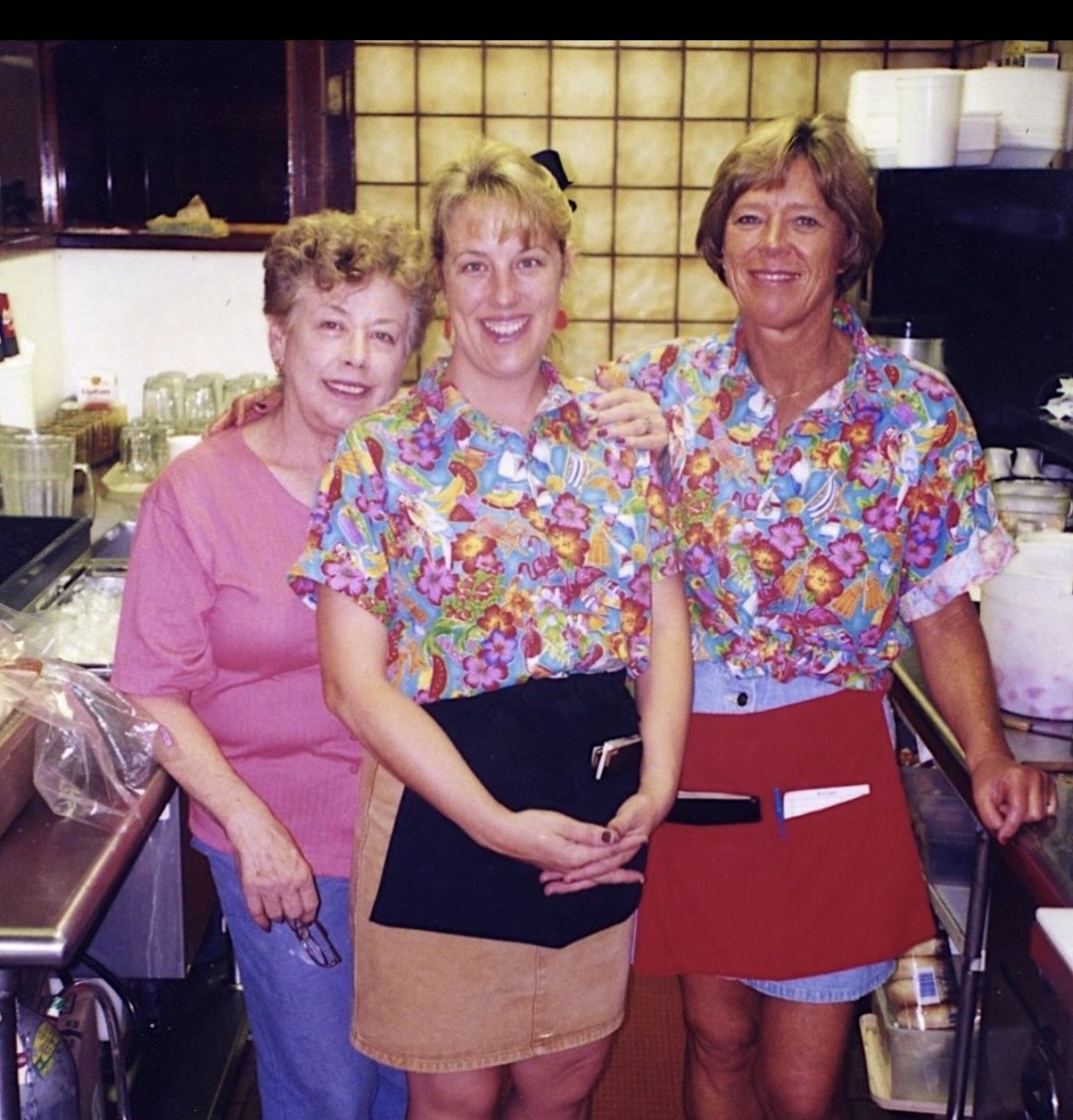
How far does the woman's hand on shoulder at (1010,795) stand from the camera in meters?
1.50

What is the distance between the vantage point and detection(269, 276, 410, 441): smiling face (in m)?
1.49

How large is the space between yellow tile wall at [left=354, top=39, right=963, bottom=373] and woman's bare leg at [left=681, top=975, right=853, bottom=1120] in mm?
2822

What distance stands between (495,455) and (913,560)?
0.53 m

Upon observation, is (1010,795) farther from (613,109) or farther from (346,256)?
(613,109)

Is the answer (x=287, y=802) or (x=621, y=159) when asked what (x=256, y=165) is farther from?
(x=287, y=802)

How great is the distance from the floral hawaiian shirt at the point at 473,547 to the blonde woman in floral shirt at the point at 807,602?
0.72 feet

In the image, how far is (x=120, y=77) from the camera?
3271 mm

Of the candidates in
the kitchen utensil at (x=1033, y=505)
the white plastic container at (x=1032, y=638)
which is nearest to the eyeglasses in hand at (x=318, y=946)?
the white plastic container at (x=1032, y=638)

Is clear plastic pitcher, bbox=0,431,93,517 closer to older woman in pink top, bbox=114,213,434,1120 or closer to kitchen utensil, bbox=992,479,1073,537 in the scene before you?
older woman in pink top, bbox=114,213,434,1120

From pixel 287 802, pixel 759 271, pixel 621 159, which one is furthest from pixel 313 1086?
pixel 621 159

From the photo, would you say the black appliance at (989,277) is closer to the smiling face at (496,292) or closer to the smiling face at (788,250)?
the smiling face at (788,250)

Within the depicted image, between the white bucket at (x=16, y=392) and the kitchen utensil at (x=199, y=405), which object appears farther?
the kitchen utensil at (x=199, y=405)

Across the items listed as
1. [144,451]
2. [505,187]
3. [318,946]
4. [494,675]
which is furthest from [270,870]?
[144,451]

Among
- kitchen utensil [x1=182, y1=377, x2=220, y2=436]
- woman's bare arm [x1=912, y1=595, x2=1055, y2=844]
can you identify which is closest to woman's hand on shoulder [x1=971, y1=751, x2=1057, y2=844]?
woman's bare arm [x1=912, y1=595, x2=1055, y2=844]
